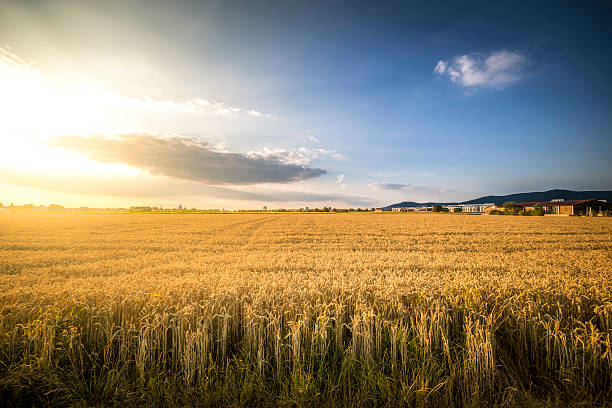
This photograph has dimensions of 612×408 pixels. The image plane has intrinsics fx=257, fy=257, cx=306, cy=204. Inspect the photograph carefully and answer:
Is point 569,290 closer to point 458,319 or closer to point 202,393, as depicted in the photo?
point 458,319

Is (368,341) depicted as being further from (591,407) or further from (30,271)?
(30,271)

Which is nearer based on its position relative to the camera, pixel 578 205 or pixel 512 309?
pixel 512 309

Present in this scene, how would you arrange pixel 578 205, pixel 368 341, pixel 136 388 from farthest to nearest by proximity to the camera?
pixel 578 205, pixel 368 341, pixel 136 388

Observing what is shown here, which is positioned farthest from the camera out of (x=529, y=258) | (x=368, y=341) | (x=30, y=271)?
(x=529, y=258)

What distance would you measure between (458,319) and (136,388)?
6.13 metres

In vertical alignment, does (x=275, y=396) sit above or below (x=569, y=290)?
below

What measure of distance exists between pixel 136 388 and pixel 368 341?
380 cm

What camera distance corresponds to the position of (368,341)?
438 cm

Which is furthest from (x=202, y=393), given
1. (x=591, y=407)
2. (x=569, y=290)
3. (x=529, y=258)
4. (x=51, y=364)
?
(x=529, y=258)

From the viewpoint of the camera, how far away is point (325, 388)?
154 inches

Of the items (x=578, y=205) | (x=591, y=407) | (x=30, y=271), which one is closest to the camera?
(x=591, y=407)

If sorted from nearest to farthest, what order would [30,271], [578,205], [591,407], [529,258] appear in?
[591,407] < [30,271] < [529,258] < [578,205]

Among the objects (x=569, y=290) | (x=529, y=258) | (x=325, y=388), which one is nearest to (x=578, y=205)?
(x=529, y=258)

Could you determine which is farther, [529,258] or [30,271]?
[529,258]
